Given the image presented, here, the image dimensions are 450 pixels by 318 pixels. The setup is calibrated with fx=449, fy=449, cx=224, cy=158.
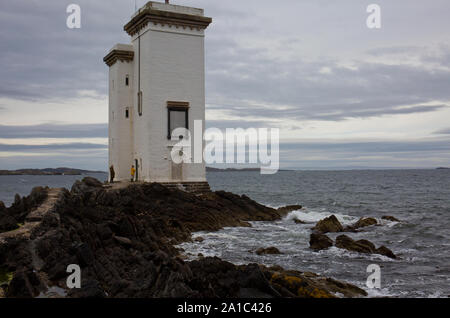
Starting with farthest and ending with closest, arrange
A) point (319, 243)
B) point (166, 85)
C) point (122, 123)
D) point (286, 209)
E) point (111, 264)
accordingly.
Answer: point (286, 209) < point (122, 123) < point (166, 85) < point (319, 243) < point (111, 264)

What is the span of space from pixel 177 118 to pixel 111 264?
16060 mm

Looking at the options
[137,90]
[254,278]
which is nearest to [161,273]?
[254,278]

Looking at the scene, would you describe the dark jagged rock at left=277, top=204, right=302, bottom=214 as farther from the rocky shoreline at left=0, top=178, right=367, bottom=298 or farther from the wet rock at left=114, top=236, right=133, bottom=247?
the wet rock at left=114, top=236, right=133, bottom=247

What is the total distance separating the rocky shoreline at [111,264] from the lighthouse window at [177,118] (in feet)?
27.4

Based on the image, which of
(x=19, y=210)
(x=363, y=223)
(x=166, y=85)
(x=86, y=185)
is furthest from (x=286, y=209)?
(x=19, y=210)

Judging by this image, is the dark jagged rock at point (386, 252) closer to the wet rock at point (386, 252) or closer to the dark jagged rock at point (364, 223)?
the wet rock at point (386, 252)

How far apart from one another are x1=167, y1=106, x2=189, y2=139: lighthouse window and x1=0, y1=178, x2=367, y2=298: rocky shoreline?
329 inches

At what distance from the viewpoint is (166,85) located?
25734 millimetres

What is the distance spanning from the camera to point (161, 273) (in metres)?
9.45

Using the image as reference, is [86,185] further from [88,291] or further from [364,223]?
[88,291]

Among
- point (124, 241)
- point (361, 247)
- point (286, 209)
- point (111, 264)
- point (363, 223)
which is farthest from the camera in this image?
point (286, 209)

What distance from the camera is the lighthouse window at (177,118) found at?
25748 millimetres

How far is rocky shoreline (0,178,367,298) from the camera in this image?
29.5ft

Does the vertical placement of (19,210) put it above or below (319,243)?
above
